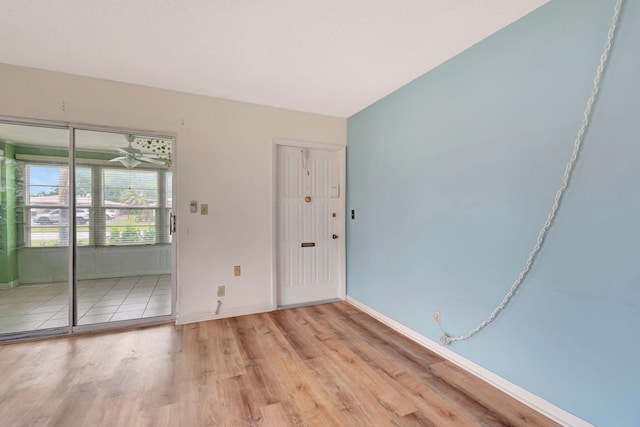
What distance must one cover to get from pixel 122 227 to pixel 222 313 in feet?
4.89

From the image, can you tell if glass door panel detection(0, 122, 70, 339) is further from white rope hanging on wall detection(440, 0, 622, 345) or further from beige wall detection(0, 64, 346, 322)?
white rope hanging on wall detection(440, 0, 622, 345)

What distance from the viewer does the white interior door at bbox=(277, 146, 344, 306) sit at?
3352 mm

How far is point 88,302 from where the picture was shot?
109 inches

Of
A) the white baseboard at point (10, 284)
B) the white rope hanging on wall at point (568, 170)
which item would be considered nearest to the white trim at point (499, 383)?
the white rope hanging on wall at point (568, 170)

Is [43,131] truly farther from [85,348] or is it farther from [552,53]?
[552,53]

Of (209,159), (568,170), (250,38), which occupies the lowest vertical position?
(568,170)

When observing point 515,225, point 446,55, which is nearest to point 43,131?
point 446,55

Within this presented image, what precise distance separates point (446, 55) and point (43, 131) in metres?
3.77

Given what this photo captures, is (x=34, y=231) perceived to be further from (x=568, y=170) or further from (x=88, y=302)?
(x=568, y=170)

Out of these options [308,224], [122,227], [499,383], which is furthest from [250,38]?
[499,383]

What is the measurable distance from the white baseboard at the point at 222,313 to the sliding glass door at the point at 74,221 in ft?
0.89

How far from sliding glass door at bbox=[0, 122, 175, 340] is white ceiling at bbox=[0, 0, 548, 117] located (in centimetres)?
72

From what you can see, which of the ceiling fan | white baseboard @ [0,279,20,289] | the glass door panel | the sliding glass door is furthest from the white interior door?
white baseboard @ [0,279,20,289]

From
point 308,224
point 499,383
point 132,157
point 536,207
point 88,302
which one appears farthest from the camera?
point 308,224
